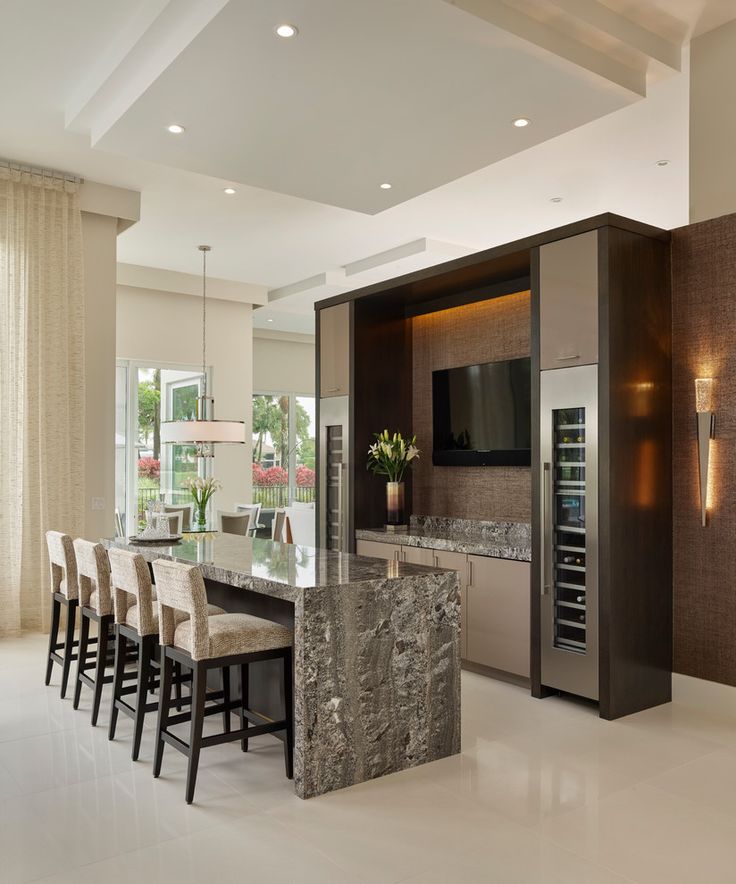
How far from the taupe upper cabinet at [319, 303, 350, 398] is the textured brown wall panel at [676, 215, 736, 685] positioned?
2.37 meters

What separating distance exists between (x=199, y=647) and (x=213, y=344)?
6674 mm

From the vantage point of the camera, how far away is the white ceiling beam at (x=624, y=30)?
3.68m

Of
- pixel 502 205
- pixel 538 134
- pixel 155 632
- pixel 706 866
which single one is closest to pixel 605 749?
pixel 706 866

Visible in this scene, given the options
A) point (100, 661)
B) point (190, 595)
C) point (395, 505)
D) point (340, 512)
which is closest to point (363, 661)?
point (190, 595)

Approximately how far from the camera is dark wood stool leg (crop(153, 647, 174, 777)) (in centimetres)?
321

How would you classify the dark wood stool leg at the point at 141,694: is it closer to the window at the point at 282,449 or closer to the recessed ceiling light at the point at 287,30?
the recessed ceiling light at the point at 287,30

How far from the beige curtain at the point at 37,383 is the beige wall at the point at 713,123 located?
175 inches

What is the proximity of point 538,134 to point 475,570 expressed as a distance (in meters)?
2.52

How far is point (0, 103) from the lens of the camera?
4852 mm

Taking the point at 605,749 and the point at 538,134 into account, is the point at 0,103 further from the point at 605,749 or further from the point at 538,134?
the point at 605,749

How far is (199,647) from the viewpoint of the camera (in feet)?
9.91

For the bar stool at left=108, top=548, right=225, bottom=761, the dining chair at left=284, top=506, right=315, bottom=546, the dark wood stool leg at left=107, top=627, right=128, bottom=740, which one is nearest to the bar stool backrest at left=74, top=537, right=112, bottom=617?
the bar stool at left=108, top=548, right=225, bottom=761

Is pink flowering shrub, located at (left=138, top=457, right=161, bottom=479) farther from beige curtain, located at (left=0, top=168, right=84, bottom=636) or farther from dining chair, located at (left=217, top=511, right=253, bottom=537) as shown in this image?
beige curtain, located at (left=0, top=168, right=84, bottom=636)

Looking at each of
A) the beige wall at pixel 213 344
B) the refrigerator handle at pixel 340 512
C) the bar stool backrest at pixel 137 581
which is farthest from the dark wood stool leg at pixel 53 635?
the beige wall at pixel 213 344
